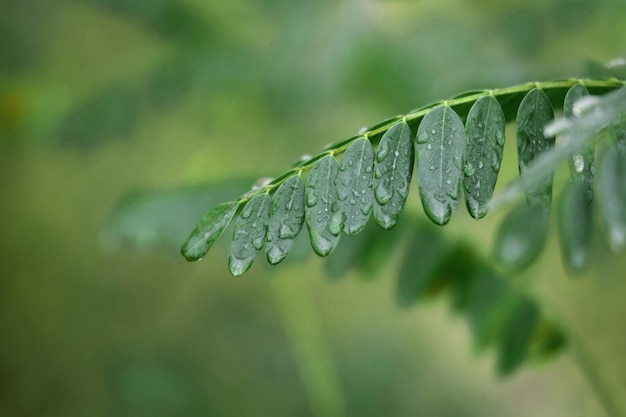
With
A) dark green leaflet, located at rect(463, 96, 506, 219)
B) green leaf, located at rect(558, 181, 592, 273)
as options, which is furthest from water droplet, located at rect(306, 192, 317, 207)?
green leaf, located at rect(558, 181, 592, 273)

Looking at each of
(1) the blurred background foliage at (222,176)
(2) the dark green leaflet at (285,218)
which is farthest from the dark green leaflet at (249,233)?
(1) the blurred background foliage at (222,176)

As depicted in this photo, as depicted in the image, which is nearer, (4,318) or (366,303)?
Answer: (4,318)

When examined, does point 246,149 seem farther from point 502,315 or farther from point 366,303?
point 502,315

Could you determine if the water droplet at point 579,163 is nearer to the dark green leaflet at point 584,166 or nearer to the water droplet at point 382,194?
the dark green leaflet at point 584,166

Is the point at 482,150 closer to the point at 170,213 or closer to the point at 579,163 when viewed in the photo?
the point at 579,163

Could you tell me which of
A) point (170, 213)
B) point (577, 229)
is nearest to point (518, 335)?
point (577, 229)

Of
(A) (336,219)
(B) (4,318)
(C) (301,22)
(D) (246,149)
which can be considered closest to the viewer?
(A) (336,219)

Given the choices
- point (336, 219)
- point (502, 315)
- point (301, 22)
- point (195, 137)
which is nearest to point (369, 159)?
point (336, 219)
